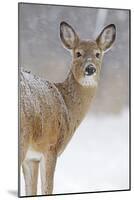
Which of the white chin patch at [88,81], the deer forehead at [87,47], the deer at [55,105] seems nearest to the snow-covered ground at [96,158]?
the deer at [55,105]

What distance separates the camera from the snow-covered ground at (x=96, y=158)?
326 centimetres

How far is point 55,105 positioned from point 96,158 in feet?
1.32

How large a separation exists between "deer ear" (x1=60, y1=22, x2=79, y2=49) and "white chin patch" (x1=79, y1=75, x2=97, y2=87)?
195 mm

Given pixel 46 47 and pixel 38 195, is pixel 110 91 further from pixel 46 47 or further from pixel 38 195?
pixel 38 195

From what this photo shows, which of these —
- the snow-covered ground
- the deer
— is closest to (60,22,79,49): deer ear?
the deer

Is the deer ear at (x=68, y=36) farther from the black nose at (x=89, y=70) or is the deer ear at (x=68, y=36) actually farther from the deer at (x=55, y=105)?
the black nose at (x=89, y=70)

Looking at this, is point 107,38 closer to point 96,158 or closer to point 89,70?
point 89,70

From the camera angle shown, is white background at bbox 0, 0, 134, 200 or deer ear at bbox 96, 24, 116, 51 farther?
deer ear at bbox 96, 24, 116, 51

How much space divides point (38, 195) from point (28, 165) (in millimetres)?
182

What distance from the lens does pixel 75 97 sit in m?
3.29

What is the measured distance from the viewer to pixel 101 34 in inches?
130

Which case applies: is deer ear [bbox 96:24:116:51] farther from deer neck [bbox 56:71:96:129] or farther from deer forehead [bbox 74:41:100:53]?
deer neck [bbox 56:71:96:129]

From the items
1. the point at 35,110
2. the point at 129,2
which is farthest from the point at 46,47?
the point at 129,2

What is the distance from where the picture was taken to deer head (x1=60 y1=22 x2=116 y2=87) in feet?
10.7
